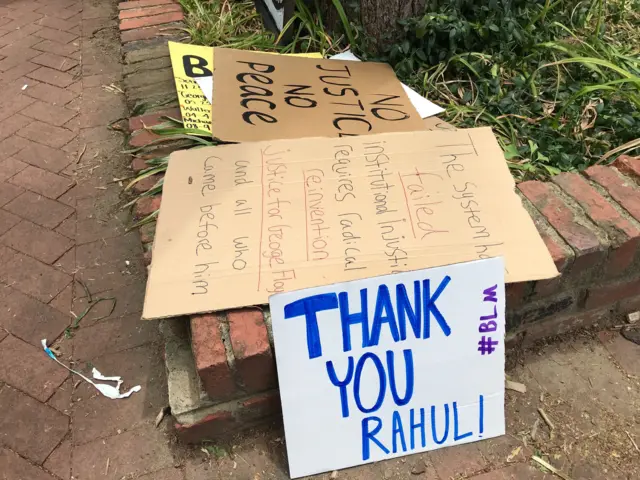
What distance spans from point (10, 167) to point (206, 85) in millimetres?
965

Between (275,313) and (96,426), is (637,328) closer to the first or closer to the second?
(275,313)

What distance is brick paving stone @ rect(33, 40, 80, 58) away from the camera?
3.12 metres

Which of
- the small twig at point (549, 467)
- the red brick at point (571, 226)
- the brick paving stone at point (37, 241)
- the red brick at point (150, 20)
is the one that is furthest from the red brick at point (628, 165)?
the red brick at point (150, 20)

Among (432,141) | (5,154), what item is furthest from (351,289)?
(5,154)

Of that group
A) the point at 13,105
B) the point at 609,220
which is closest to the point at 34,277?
the point at 13,105

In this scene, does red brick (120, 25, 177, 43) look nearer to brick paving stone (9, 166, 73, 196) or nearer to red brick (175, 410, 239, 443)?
brick paving stone (9, 166, 73, 196)

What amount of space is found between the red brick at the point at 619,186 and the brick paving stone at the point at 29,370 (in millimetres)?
1732

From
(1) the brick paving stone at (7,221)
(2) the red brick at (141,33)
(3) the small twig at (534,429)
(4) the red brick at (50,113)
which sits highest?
(2) the red brick at (141,33)

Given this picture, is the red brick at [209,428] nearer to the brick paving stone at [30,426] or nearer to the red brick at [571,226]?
the brick paving stone at [30,426]

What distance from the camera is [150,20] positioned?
283 centimetres

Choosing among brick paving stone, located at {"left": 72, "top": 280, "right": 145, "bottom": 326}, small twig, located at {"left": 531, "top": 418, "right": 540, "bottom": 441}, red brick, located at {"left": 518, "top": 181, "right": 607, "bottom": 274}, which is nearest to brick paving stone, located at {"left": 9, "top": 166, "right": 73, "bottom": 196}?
brick paving stone, located at {"left": 72, "top": 280, "right": 145, "bottom": 326}

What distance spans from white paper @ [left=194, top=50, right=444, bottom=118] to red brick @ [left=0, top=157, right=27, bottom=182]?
0.88m

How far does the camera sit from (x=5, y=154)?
8.03 feet

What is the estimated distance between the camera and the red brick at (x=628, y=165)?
66.7 inches
